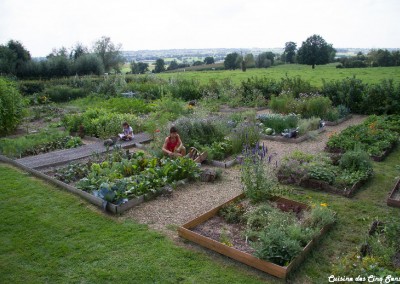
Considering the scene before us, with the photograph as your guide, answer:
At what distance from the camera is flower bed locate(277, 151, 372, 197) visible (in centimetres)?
643

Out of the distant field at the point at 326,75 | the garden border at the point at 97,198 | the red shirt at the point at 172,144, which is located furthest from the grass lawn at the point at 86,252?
the distant field at the point at 326,75

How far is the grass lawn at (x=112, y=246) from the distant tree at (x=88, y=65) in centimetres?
2601

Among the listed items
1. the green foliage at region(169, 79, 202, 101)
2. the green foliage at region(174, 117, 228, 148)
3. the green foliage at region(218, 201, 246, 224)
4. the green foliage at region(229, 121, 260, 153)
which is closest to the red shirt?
the green foliage at region(174, 117, 228, 148)

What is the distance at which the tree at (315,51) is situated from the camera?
38.2 m

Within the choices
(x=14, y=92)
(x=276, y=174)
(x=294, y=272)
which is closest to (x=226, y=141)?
(x=276, y=174)

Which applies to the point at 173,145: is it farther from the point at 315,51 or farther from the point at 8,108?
the point at 315,51

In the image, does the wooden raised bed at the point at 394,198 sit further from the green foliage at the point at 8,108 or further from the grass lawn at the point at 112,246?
the green foliage at the point at 8,108

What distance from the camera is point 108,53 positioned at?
45812 millimetres

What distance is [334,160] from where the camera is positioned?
748cm

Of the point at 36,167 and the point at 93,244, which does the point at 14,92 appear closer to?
the point at 36,167

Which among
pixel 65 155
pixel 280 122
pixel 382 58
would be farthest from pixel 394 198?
pixel 382 58

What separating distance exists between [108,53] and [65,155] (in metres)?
39.9

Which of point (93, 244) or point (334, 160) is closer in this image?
point (93, 244)

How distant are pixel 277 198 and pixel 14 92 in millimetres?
9730
